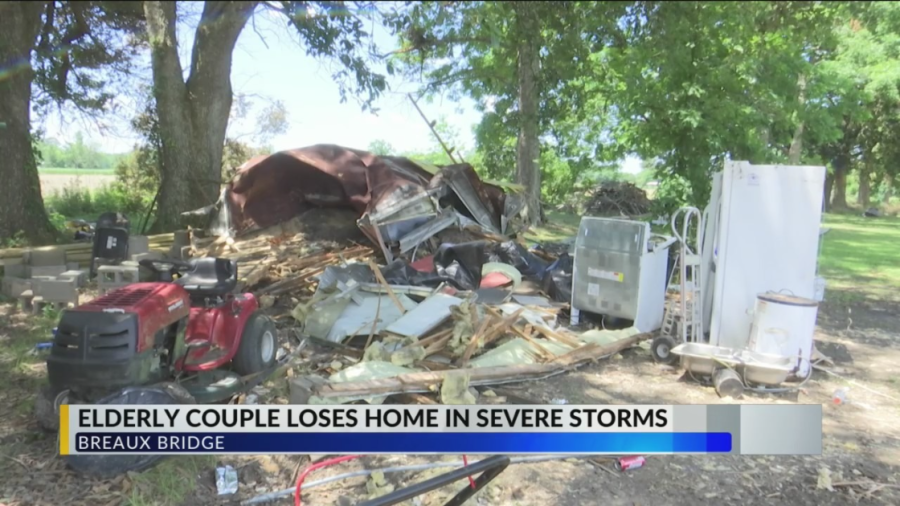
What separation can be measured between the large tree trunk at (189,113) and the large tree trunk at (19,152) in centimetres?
169

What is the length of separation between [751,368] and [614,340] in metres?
1.37

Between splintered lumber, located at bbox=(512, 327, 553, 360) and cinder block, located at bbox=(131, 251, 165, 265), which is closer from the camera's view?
splintered lumber, located at bbox=(512, 327, 553, 360)

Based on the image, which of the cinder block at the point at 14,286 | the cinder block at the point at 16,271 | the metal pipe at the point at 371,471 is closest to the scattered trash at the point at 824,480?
the metal pipe at the point at 371,471

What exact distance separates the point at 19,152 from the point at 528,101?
9.65 m

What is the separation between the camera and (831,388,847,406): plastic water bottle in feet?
16.3

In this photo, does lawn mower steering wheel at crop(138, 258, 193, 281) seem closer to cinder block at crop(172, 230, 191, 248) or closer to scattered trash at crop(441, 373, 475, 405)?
scattered trash at crop(441, 373, 475, 405)

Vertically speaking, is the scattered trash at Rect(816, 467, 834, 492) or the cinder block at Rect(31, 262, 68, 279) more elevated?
the cinder block at Rect(31, 262, 68, 279)

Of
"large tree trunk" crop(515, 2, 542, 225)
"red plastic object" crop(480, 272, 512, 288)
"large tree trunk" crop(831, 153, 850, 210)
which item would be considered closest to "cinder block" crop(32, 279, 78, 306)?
"red plastic object" crop(480, 272, 512, 288)

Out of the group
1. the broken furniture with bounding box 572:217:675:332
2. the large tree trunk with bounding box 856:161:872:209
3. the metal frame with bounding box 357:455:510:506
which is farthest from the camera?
the large tree trunk with bounding box 856:161:872:209

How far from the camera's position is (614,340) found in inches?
237

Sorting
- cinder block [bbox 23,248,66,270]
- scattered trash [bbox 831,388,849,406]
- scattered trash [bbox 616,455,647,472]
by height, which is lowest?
scattered trash [bbox 616,455,647,472]

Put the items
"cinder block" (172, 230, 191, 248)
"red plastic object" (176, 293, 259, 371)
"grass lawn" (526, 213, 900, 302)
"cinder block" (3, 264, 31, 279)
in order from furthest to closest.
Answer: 1. "grass lawn" (526, 213, 900, 302)
2. "cinder block" (172, 230, 191, 248)
3. "cinder block" (3, 264, 31, 279)
4. "red plastic object" (176, 293, 259, 371)

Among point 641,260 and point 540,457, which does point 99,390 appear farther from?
point 641,260

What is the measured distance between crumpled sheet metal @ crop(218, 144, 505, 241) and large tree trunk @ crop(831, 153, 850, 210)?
33215 millimetres
